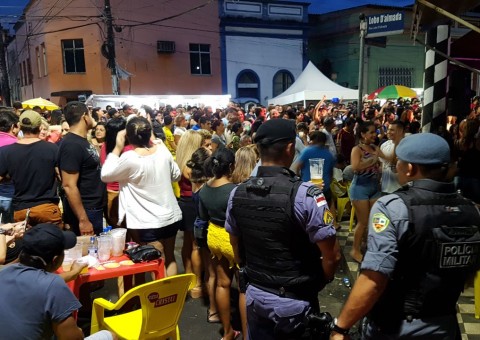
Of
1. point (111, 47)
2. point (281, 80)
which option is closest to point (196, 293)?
point (111, 47)

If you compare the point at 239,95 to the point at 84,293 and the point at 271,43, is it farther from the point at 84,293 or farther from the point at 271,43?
the point at 84,293

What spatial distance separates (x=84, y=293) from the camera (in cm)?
398

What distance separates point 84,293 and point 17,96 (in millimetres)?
41286

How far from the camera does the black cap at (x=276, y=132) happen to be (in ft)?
7.55

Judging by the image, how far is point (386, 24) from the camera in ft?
25.2

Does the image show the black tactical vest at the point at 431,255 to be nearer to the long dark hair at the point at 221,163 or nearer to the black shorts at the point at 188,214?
the long dark hair at the point at 221,163

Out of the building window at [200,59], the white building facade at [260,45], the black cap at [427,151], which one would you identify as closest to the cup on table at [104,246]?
the black cap at [427,151]

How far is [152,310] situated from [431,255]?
1829mm

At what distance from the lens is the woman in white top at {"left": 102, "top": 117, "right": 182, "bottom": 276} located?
142 inches

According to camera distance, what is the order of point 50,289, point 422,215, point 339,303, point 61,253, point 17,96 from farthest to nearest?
1. point 17,96
2. point 339,303
3. point 61,253
4. point 50,289
5. point 422,215

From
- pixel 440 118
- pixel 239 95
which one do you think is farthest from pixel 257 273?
pixel 239 95

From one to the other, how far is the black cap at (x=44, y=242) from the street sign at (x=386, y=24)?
669 centimetres

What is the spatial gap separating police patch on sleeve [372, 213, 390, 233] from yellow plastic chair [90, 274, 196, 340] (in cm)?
145

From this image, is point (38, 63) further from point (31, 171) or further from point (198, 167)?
point (198, 167)
